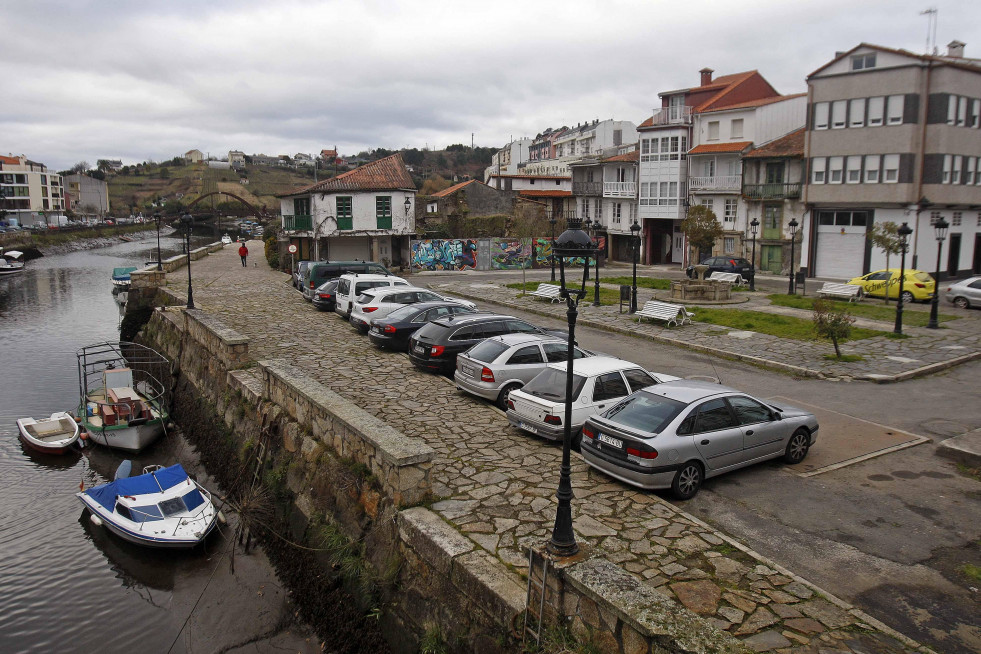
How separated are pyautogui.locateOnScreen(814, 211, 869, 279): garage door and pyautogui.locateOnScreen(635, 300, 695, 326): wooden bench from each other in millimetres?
18558

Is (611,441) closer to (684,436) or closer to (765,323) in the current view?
(684,436)

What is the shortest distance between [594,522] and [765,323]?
17.8 meters

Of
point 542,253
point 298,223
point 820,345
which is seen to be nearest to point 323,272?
point 298,223

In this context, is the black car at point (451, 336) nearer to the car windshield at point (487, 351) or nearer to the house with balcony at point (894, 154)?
the car windshield at point (487, 351)

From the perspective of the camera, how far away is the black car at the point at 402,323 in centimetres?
1862

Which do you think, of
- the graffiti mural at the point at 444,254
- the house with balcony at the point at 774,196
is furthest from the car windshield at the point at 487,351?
the graffiti mural at the point at 444,254

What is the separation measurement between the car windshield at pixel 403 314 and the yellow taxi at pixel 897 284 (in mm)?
21120

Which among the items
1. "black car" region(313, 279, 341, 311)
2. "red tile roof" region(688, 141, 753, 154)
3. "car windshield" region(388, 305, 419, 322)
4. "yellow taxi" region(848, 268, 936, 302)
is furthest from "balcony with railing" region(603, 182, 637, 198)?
"car windshield" region(388, 305, 419, 322)

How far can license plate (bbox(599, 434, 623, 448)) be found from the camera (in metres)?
9.55

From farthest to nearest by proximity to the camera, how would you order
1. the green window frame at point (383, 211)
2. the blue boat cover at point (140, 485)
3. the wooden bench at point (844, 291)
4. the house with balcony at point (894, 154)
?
the green window frame at point (383, 211) < the house with balcony at point (894, 154) < the wooden bench at point (844, 291) < the blue boat cover at point (140, 485)

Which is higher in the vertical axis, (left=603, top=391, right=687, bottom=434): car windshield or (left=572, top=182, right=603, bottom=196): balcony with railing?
(left=572, top=182, right=603, bottom=196): balcony with railing

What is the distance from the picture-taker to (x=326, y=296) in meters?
25.8

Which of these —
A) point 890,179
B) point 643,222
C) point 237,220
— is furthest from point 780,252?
point 237,220

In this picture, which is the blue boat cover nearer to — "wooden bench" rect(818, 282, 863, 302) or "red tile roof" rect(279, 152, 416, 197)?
"wooden bench" rect(818, 282, 863, 302)
